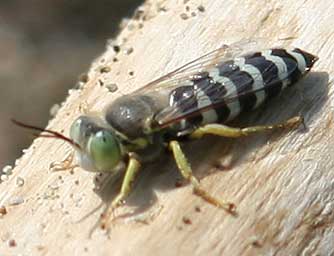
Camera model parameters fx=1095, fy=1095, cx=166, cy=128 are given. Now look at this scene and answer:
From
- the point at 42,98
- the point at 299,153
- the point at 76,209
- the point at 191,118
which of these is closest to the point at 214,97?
the point at 191,118

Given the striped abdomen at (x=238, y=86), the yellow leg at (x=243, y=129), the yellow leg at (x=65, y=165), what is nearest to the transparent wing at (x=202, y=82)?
the striped abdomen at (x=238, y=86)

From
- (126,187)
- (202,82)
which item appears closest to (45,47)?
(202,82)

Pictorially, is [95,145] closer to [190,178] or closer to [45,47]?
[190,178]

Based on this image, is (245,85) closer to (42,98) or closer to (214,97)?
(214,97)

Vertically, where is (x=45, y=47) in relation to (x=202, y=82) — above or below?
above

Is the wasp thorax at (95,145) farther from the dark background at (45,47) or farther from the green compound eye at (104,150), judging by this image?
the dark background at (45,47)

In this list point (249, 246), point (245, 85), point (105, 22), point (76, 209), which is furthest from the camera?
point (105, 22)

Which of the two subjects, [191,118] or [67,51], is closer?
[191,118]
